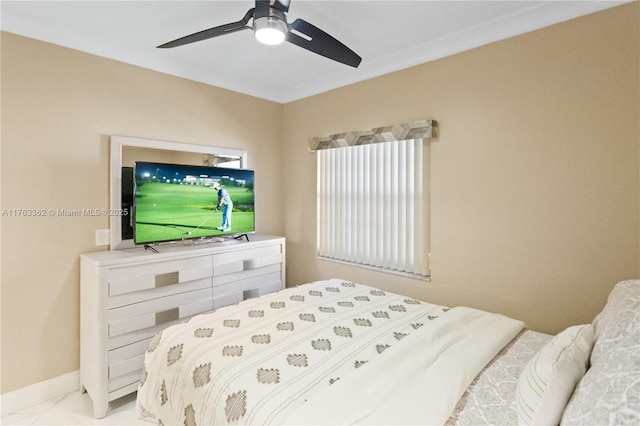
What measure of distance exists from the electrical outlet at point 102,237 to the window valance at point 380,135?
2.00 m

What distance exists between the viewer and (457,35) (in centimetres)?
228

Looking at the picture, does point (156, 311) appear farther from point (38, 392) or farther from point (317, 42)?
point (317, 42)

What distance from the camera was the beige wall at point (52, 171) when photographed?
6.70ft

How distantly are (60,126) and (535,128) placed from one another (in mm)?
3266

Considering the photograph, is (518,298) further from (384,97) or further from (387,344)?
(384,97)

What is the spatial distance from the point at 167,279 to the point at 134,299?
0.78 feet

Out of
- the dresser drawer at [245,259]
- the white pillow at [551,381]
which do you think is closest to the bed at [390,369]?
the white pillow at [551,381]

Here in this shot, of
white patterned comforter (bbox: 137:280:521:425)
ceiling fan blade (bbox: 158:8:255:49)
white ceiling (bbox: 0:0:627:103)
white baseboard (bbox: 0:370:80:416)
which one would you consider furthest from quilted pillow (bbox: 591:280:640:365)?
white baseboard (bbox: 0:370:80:416)

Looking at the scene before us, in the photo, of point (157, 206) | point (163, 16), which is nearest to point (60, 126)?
point (157, 206)

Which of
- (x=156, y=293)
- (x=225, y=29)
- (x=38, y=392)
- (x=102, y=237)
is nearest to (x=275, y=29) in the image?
(x=225, y=29)

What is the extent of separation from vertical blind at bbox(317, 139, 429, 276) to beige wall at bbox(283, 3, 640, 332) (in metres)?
0.15

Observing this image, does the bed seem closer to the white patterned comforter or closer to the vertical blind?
the white patterned comforter

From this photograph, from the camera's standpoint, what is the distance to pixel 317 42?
1.73 m

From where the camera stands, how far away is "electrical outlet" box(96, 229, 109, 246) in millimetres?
2381
